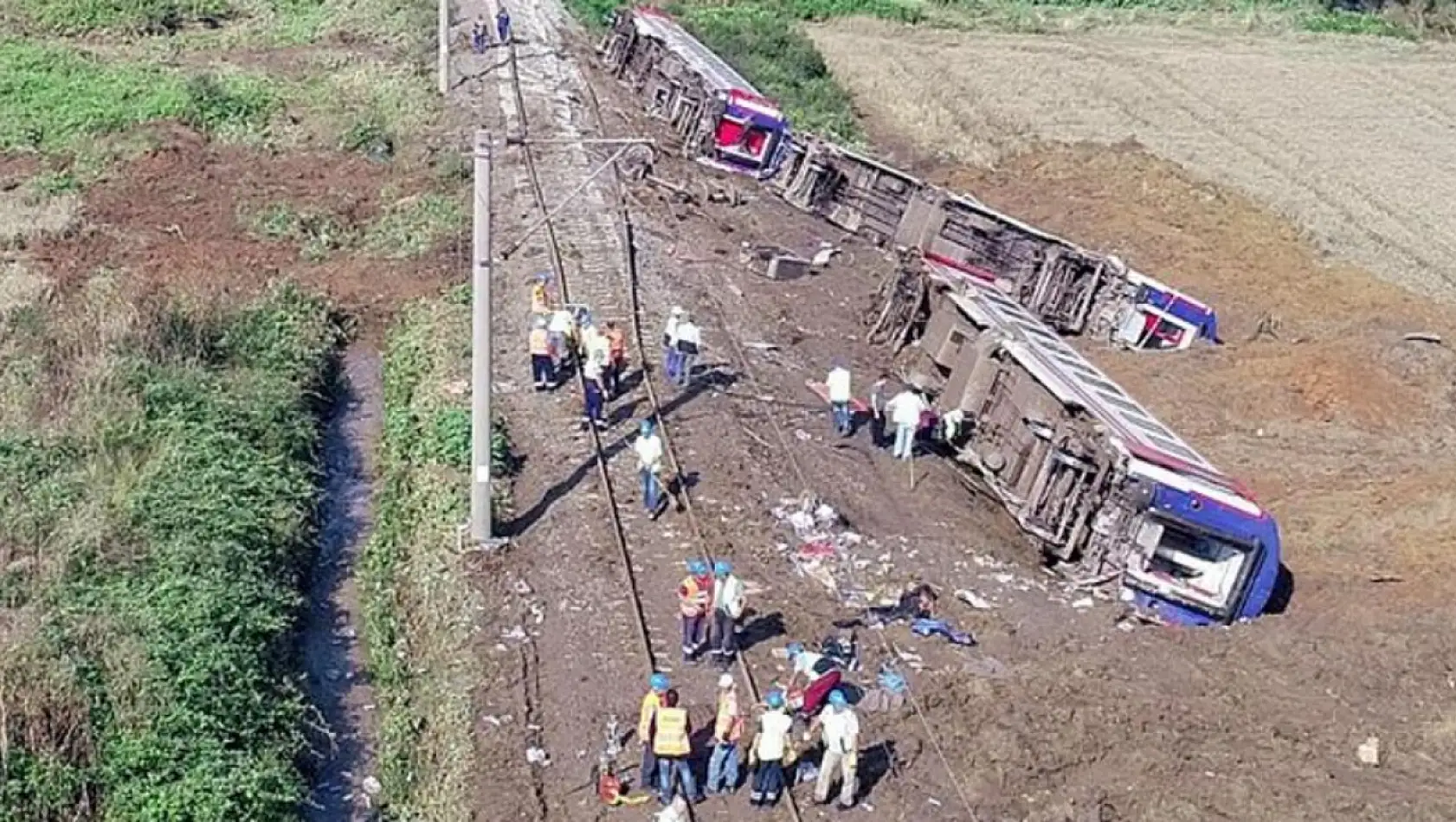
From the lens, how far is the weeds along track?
19.7 metres

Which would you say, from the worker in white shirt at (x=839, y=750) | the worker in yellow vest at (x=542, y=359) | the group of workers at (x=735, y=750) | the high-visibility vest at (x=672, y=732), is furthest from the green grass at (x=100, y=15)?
the worker in white shirt at (x=839, y=750)

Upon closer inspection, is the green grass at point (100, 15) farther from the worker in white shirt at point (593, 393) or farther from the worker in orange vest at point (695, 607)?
the worker in orange vest at point (695, 607)

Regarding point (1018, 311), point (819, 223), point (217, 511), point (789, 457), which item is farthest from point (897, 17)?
point (217, 511)

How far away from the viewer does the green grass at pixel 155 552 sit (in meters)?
16.0

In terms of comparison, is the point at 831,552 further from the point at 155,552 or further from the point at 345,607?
the point at 155,552

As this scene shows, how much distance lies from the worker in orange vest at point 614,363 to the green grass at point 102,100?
56.1 ft

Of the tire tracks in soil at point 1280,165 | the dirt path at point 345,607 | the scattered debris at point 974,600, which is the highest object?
the tire tracks in soil at point 1280,165

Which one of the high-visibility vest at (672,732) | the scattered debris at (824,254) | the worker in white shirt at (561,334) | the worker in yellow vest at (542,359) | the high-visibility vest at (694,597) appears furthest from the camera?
the scattered debris at (824,254)

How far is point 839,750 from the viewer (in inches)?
645

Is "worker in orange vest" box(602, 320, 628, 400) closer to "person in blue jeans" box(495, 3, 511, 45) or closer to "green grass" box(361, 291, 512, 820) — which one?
"green grass" box(361, 291, 512, 820)

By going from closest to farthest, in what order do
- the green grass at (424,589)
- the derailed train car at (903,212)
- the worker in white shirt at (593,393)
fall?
1. the green grass at (424,589)
2. the worker in white shirt at (593,393)
3. the derailed train car at (903,212)

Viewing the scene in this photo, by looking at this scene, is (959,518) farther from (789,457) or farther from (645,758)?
(645,758)

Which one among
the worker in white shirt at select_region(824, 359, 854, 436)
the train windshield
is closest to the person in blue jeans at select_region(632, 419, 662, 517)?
the worker in white shirt at select_region(824, 359, 854, 436)

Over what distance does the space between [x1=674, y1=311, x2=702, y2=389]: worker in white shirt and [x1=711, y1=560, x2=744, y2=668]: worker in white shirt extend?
7.16m
